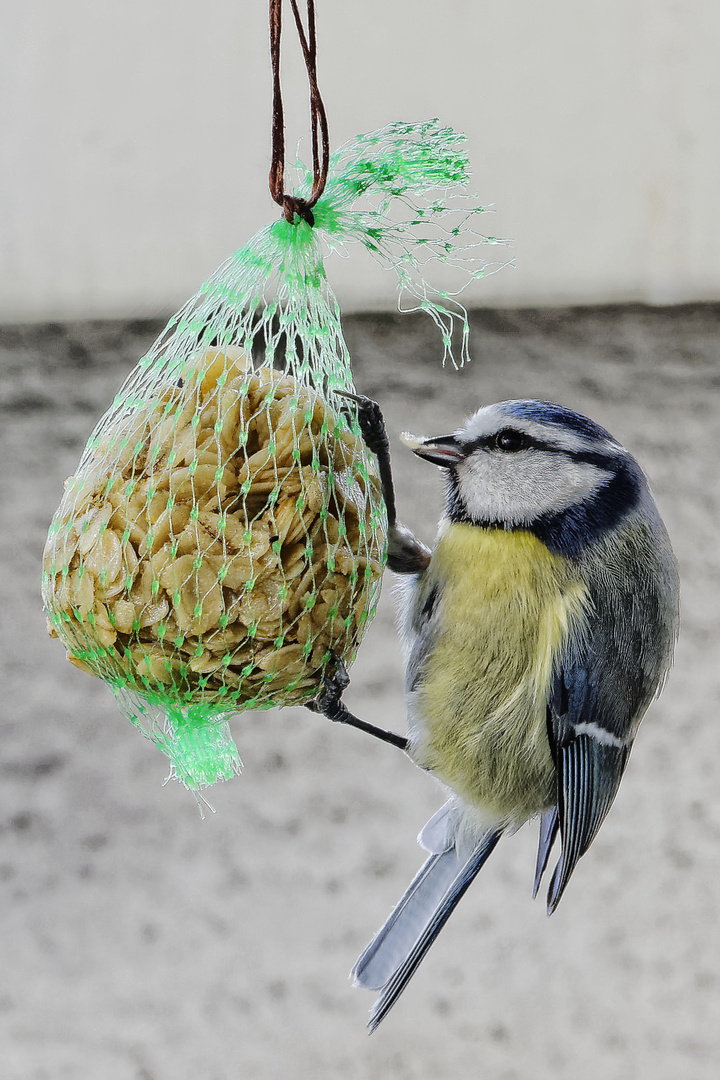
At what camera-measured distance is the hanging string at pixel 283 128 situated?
0.72 metres

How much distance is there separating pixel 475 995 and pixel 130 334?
1.55m

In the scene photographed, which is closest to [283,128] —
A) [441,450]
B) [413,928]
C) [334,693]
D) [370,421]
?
[370,421]

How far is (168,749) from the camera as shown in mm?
908

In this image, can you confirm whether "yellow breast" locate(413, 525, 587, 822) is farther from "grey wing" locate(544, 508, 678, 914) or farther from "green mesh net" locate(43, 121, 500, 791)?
"green mesh net" locate(43, 121, 500, 791)

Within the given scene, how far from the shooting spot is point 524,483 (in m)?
0.96

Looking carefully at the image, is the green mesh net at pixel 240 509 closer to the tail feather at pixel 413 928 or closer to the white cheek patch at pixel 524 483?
the white cheek patch at pixel 524 483

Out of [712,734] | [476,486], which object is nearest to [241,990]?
[712,734]

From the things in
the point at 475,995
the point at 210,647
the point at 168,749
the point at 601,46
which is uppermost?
the point at 601,46

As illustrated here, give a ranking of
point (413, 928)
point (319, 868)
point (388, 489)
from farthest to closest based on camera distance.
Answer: point (319, 868) → point (413, 928) → point (388, 489)

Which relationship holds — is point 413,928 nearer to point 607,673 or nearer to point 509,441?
point 607,673

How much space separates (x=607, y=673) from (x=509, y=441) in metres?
0.26

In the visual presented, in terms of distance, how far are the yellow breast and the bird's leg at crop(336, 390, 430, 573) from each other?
0.07ft

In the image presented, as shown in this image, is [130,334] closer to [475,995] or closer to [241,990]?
[241,990]

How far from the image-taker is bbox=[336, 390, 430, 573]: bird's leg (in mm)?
817
